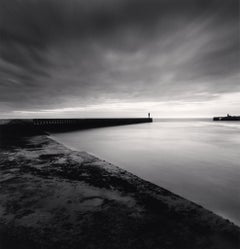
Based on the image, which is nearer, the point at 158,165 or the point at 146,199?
the point at 146,199

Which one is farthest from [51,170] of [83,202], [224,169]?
[224,169]

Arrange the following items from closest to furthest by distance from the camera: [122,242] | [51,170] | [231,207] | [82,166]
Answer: [122,242] < [231,207] < [51,170] < [82,166]

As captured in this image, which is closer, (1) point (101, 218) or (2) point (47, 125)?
(1) point (101, 218)

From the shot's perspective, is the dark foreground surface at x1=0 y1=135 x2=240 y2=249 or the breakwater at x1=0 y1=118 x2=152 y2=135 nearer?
the dark foreground surface at x1=0 y1=135 x2=240 y2=249

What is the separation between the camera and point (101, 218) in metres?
2.33

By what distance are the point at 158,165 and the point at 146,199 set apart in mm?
4872

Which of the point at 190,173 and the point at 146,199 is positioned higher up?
the point at 146,199

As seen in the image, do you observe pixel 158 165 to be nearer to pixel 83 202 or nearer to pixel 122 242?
pixel 83 202

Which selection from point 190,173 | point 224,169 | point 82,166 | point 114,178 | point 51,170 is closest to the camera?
point 114,178

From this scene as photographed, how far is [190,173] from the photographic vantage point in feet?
21.1

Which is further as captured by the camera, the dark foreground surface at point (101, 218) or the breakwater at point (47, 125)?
the breakwater at point (47, 125)

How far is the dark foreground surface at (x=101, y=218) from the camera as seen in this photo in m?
1.88

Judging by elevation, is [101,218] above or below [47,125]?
below

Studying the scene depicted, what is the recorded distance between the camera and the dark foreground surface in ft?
6.15
